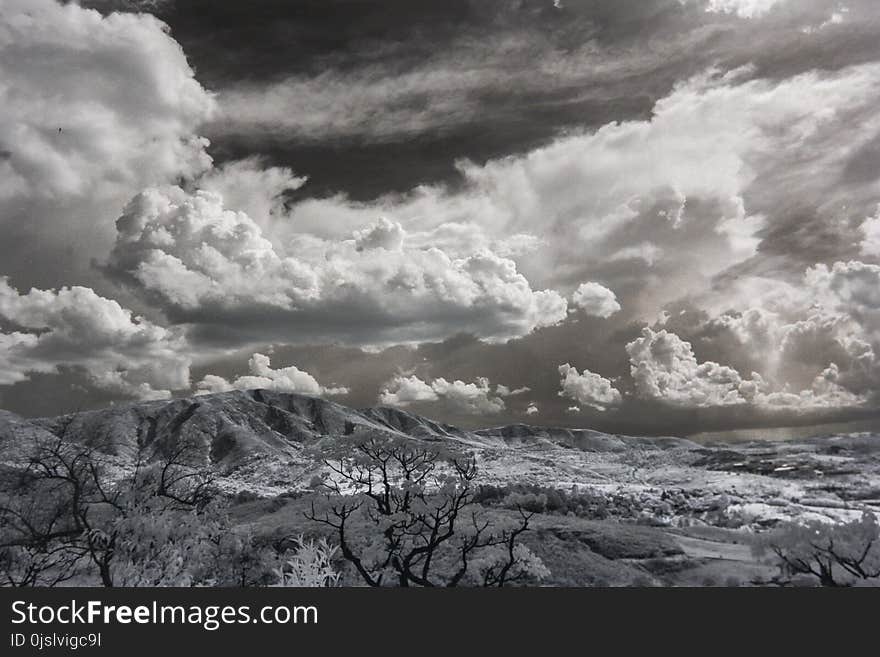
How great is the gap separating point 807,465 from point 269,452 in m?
171

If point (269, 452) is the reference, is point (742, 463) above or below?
below

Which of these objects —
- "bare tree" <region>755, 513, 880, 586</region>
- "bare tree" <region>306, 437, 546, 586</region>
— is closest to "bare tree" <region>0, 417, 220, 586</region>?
"bare tree" <region>306, 437, 546, 586</region>

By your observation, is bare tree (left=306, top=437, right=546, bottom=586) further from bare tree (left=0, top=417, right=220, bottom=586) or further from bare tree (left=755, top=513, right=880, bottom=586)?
bare tree (left=755, top=513, right=880, bottom=586)

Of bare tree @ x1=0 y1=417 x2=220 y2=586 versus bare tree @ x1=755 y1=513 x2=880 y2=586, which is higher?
bare tree @ x1=0 y1=417 x2=220 y2=586

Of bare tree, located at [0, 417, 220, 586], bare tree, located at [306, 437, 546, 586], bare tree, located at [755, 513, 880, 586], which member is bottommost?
bare tree, located at [755, 513, 880, 586]

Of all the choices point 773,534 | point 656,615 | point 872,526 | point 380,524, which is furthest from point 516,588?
point 872,526

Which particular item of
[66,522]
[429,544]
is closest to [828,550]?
[429,544]

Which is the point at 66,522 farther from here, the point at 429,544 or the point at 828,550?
the point at 828,550

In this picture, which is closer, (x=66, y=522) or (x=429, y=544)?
(x=429, y=544)

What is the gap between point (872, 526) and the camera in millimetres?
36469

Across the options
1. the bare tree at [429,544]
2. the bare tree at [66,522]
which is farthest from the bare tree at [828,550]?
the bare tree at [66,522]

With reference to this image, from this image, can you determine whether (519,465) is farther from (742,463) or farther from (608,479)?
(742,463)

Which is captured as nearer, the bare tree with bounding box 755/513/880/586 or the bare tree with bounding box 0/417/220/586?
the bare tree with bounding box 0/417/220/586

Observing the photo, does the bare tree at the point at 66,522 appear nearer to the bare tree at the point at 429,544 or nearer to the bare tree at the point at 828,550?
the bare tree at the point at 429,544
